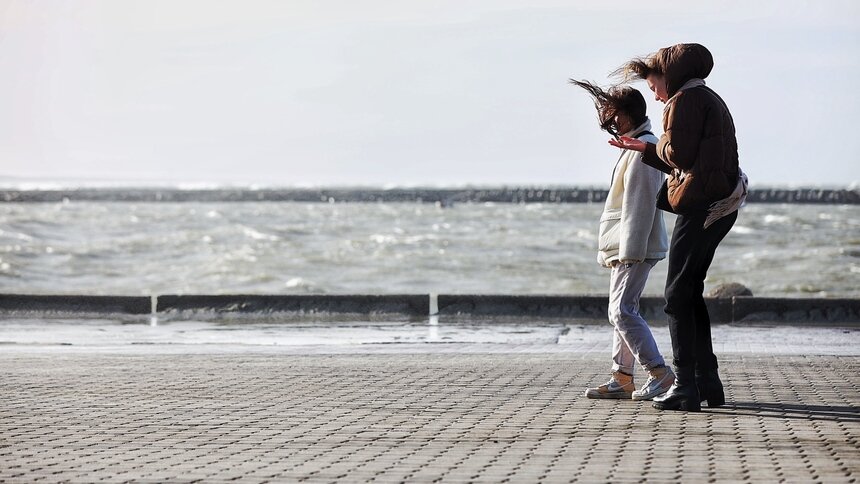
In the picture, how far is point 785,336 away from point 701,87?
271 inches

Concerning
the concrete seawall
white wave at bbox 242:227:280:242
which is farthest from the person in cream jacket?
white wave at bbox 242:227:280:242

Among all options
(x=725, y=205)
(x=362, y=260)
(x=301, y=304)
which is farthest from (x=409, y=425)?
(x=362, y=260)

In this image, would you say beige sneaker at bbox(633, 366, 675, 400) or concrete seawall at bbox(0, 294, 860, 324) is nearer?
beige sneaker at bbox(633, 366, 675, 400)

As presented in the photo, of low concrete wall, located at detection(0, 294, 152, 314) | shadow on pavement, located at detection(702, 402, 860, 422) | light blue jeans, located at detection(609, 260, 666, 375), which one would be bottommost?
low concrete wall, located at detection(0, 294, 152, 314)

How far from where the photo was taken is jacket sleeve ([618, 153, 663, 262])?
7.25 metres

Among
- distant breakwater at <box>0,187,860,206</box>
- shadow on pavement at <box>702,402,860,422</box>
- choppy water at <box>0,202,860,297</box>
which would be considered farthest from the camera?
distant breakwater at <box>0,187,860,206</box>

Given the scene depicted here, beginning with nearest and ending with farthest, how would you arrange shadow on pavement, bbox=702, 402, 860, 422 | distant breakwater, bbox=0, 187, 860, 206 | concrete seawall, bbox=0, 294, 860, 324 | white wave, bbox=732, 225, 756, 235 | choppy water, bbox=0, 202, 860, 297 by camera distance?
shadow on pavement, bbox=702, 402, 860, 422, concrete seawall, bbox=0, 294, 860, 324, choppy water, bbox=0, 202, 860, 297, white wave, bbox=732, 225, 756, 235, distant breakwater, bbox=0, 187, 860, 206

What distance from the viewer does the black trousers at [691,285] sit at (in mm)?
6949

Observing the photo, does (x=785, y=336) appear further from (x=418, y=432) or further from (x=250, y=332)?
(x=418, y=432)

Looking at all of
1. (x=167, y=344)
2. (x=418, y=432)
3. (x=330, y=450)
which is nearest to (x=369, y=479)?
(x=330, y=450)

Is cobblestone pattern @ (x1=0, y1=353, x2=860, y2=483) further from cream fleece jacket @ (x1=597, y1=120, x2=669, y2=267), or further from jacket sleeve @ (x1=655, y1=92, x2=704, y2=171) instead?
jacket sleeve @ (x1=655, y1=92, x2=704, y2=171)

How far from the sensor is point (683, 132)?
6797 millimetres

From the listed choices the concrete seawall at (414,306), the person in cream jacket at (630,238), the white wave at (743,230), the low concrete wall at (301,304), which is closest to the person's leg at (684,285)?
the person in cream jacket at (630,238)

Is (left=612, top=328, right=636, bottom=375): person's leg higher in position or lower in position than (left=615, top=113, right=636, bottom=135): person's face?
lower
